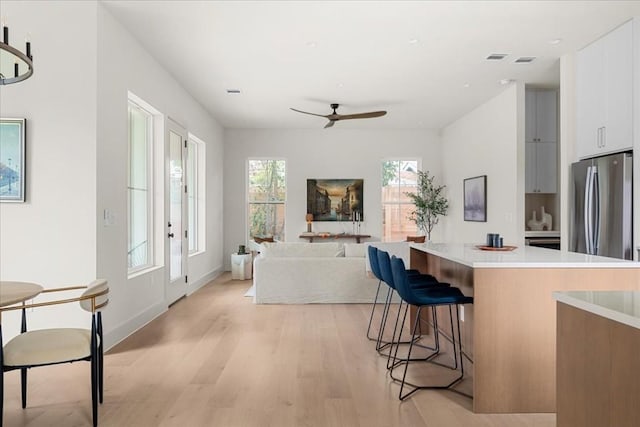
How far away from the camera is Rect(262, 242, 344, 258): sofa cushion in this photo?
6.06m

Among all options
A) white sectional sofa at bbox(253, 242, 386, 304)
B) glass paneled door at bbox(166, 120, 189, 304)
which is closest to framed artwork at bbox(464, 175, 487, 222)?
white sectional sofa at bbox(253, 242, 386, 304)

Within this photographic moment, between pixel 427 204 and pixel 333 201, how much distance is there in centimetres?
193

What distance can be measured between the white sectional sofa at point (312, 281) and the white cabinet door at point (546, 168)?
9.20 feet

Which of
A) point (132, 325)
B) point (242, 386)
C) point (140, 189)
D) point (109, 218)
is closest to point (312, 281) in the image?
point (132, 325)

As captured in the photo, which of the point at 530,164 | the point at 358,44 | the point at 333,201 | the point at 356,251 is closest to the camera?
the point at 358,44

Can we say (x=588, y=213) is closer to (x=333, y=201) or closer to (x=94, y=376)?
(x=94, y=376)

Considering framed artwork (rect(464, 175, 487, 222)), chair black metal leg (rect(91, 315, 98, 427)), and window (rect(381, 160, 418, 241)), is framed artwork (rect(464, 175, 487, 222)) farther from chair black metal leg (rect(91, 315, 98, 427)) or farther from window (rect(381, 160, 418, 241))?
chair black metal leg (rect(91, 315, 98, 427))

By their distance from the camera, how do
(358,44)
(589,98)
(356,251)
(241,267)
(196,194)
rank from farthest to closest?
(241,267)
(196,194)
(356,251)
(358,44)
(589,98)

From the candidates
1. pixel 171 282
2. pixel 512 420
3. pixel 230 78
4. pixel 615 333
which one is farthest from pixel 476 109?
pixel 615 333

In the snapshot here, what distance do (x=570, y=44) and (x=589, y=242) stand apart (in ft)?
6.85

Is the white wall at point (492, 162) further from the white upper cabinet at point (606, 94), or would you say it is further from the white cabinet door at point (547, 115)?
the white upper cabinet at point (606, 94)

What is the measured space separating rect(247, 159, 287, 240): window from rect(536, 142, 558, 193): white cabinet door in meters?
4.99

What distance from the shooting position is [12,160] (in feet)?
12.1

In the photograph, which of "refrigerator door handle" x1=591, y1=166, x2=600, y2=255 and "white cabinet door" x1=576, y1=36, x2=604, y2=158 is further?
"white cabinet door" x1=576, y1=36, x2=604, y2=158
